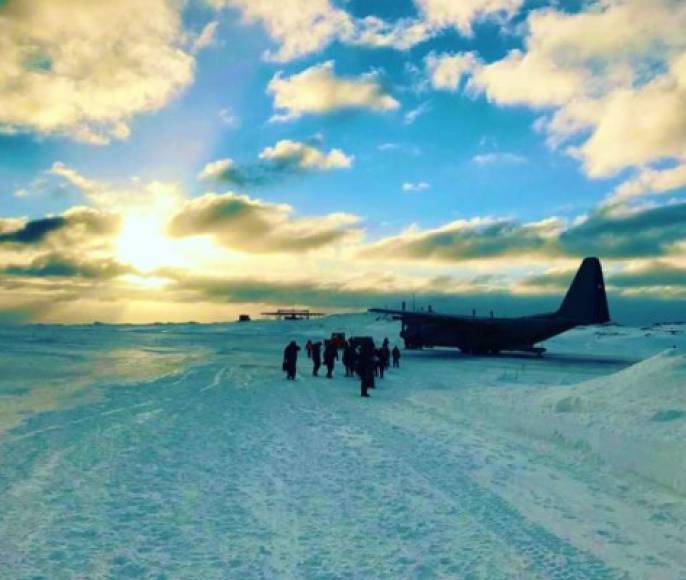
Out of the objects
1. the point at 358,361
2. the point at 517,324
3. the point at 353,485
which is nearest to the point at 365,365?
the point at 358,361

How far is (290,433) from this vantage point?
38.9 feet

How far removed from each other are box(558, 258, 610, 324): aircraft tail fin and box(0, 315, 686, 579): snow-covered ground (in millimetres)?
24320

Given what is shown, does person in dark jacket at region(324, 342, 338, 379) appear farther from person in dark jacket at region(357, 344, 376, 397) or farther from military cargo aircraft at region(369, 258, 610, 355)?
military cargo aircraft at region(369, 258, 610, 355)

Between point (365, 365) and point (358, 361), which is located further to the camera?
point (358, 361)

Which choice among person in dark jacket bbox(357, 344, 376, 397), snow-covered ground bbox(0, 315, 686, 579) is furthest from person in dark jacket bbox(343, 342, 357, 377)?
snow-covered ground bbox(0, 315, 686, 579)

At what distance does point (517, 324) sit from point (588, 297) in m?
5.17

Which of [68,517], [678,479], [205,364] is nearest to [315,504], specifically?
[68,517]

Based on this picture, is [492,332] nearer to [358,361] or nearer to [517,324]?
[517,324]

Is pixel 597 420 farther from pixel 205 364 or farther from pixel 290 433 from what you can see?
pixel 205 364

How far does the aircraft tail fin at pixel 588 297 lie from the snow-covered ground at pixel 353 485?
24.3 m

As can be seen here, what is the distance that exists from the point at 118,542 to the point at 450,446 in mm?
6717

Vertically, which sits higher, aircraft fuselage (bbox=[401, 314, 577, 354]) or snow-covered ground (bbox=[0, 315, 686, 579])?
aircraft fuselage (bbox=[401, 314, 577, 354])

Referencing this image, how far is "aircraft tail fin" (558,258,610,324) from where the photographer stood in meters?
38.2

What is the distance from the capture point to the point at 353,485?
7.84 m
